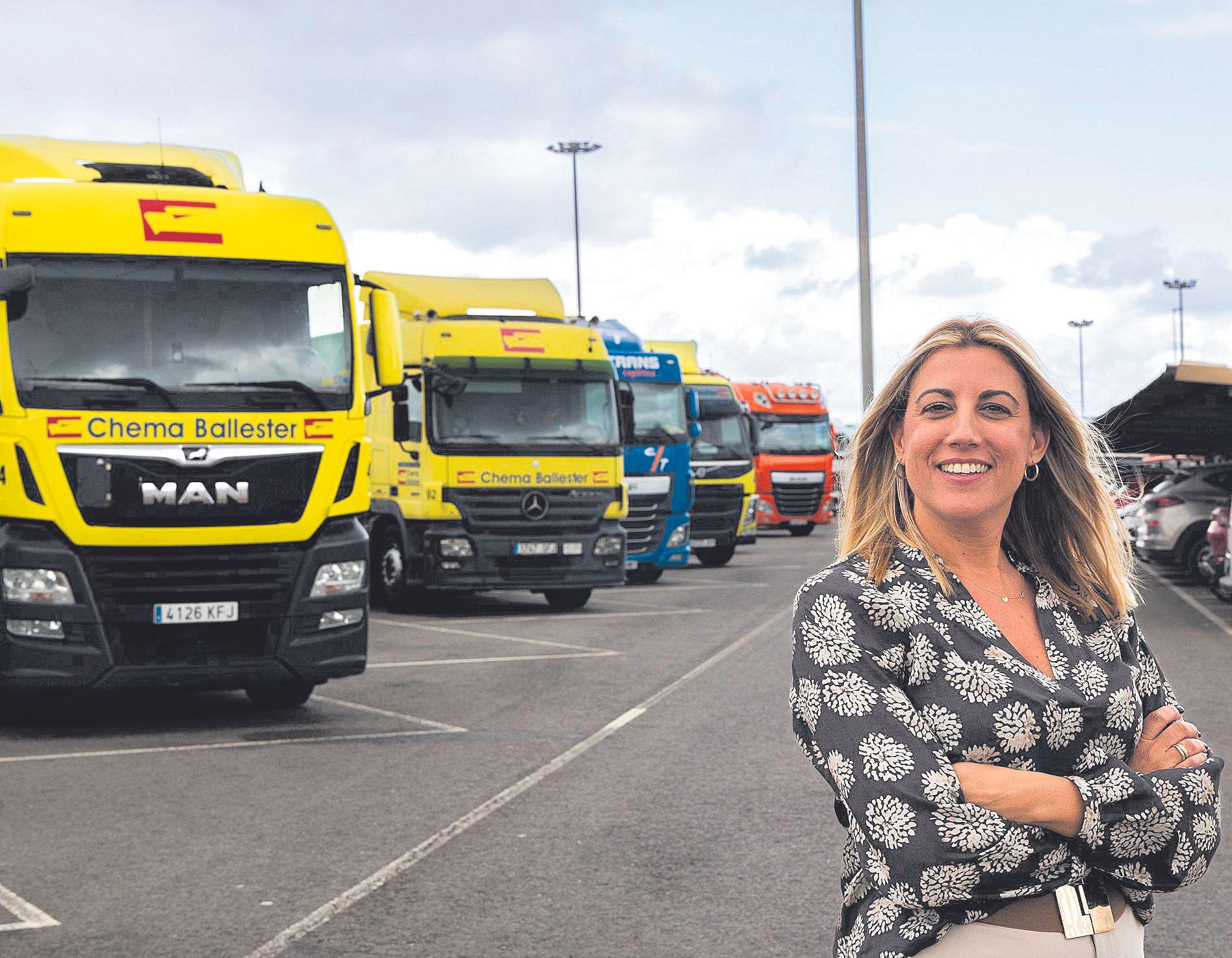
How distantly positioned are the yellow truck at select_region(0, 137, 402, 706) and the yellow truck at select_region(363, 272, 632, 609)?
6721 millimetres

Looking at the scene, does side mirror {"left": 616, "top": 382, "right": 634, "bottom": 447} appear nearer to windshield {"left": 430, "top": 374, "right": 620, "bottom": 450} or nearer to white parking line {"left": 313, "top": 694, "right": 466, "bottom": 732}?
windshield {"left": 430, "top": 374, "right": 620, "bottom": 450}

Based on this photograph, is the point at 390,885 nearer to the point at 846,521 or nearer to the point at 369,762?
the point at 369,762

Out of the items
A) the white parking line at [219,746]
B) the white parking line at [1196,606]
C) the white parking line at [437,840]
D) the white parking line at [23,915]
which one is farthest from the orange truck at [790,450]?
the white parking line at [23,915]

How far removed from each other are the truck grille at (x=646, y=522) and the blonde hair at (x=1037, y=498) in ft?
62.7

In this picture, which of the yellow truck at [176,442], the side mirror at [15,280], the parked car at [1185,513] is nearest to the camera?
the side mirror at [15,280]

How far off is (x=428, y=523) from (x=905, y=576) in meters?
15.2

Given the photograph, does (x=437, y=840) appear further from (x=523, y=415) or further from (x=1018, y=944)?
(x=523, y=415)

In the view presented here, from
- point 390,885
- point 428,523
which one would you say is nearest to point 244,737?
point 390,885

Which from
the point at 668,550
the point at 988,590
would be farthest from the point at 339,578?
the point at 668,550

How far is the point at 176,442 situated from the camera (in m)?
9.62

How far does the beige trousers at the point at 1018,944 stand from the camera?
2.21m

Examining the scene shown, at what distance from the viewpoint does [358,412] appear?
1032 cm

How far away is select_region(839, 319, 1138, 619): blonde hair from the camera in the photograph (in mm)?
2541

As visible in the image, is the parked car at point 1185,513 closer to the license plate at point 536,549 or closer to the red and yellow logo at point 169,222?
the license plate at point 536,549
